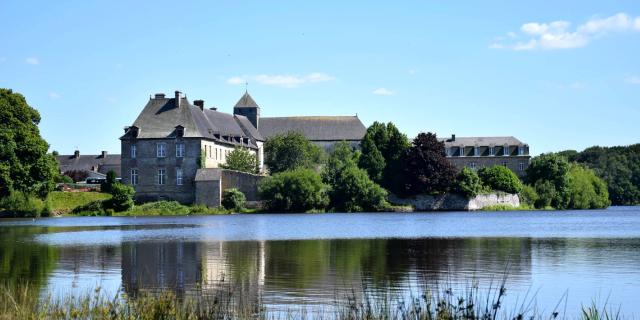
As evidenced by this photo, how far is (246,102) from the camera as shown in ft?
357

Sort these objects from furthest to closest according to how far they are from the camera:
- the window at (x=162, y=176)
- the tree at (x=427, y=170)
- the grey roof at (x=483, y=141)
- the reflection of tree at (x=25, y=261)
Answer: the grey roof at (x=483, y=141) → the window at (x=162, y=176) → the tree at (x=427, y=170) → the reflection of tree at (x=25, y=261)

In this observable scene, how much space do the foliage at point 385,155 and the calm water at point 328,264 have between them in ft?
138

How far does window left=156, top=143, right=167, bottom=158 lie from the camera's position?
78062 millimetres

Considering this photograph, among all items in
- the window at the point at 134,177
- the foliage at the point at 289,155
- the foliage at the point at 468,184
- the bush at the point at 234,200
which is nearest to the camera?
the bush at the point at 234,200

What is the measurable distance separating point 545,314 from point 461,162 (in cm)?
9320

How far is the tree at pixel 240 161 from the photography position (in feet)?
264

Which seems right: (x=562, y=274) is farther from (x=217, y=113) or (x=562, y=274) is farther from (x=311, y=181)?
(x=217, y=113)

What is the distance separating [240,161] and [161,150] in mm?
7460

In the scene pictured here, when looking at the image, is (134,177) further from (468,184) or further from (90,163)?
(90,163)

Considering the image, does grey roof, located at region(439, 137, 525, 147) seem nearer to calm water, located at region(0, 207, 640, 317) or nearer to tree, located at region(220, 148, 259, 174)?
tree, located at region(220, 148, 259, 174)

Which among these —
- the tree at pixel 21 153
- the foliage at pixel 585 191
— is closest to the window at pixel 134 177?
the tree at pixel 21 153

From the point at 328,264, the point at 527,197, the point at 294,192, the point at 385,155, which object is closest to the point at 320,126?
the point at 385,155

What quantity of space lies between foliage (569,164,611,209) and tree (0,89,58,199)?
51.0 meters

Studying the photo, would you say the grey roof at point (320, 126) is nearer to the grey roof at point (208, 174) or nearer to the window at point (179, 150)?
the window at point (179, 150)
